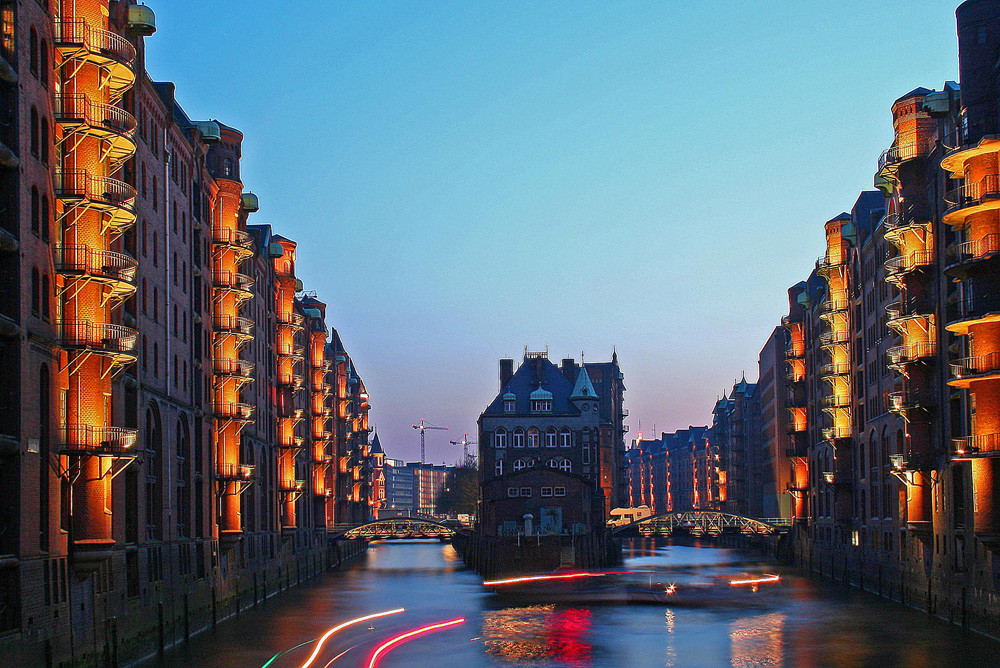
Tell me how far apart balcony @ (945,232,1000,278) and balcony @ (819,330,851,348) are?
42269mm

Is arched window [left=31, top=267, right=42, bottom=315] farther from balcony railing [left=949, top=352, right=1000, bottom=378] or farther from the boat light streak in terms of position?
the boat light streak

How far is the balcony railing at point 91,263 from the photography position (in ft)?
154

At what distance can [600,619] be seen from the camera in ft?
234

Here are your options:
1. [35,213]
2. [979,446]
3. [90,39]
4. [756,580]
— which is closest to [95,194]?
[35,213]

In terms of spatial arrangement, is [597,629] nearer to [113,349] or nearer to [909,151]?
[113,349]

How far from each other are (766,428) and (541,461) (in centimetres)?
4814

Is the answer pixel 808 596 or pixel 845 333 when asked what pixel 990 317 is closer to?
pixel 808 596

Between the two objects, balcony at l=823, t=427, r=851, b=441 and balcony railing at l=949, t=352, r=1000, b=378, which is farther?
balcony at l=823, t=427, r=851, b=441

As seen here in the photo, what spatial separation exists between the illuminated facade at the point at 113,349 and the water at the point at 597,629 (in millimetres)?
4715

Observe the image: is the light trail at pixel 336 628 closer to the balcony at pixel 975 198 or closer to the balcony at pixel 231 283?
the balcony at pixel 231 283

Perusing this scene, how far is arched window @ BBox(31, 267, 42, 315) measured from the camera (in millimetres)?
44125

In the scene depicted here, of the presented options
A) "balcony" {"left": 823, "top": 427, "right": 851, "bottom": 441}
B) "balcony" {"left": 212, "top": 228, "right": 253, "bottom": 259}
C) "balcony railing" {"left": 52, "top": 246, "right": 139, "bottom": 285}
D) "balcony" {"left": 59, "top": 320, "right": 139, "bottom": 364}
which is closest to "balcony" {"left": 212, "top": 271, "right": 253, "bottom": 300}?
"balcony" {"left": 212, "top": 228, "right": 253, "bottom": 259}

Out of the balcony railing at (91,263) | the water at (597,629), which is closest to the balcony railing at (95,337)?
the balcony railing at (91,263)

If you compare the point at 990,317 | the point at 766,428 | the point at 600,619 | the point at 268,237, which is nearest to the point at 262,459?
the point at 268,237
